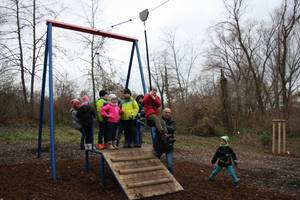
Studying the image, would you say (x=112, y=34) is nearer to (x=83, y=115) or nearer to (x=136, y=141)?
(x=83, y=115)

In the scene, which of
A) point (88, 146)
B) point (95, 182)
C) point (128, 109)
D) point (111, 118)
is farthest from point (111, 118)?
point (95, 182)

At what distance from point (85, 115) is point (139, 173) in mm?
2247

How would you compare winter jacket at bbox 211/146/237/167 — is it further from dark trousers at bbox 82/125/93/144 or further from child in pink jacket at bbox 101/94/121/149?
dark trousers at bbox 82/125/93/144

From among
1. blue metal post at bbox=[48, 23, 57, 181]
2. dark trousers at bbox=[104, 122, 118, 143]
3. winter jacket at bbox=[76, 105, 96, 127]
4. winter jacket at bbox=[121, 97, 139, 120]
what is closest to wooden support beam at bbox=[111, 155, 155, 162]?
dark trousers at bbox=[104, 122, 118, 143]

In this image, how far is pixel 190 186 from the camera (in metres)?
6.51

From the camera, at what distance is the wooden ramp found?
5.62 meters

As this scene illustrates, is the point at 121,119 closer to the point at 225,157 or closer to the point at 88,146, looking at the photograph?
the point at 88,146

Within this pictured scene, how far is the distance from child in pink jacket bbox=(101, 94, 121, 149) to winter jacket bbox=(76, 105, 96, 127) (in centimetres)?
46

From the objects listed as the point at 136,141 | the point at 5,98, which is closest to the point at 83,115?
the point at 136,141

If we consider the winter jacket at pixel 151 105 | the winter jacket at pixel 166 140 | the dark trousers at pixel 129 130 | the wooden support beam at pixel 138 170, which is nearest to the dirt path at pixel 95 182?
the wooden support beam at pixel 138 170

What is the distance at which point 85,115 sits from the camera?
748 cm

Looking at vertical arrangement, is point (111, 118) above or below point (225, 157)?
above

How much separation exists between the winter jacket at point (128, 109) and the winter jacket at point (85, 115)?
31.6 inches

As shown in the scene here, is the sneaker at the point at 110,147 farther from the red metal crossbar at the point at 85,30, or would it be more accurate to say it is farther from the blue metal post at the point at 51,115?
the red metal crossbar at the point at 85,30
